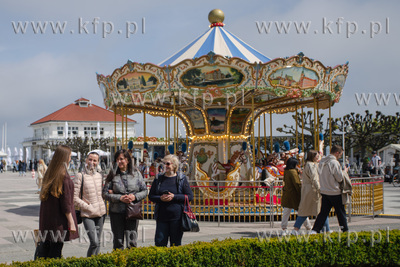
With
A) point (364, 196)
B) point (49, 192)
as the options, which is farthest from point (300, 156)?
point (49, 192)

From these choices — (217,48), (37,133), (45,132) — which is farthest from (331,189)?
(37,133)

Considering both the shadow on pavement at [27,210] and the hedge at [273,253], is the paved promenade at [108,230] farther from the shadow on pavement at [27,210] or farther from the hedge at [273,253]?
the hedge at [273,253]

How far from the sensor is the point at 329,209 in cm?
712

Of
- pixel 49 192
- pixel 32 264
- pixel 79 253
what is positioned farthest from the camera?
pixel 79 253

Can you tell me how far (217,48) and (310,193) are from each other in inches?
255

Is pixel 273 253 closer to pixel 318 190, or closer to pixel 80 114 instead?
pixel 318 190

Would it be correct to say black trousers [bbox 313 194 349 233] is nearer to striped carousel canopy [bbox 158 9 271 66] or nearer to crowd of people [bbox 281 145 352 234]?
crowd of people [bbox 281 145 352 234]

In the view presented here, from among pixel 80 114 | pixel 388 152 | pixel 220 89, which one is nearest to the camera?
pixel 220 89

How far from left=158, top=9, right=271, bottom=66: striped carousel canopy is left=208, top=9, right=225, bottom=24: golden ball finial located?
0.51 ft

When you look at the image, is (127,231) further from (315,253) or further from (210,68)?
(210,68)

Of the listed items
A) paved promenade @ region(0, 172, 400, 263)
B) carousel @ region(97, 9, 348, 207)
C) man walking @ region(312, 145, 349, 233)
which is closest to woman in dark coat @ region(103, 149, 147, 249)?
paved promenade @ region(0, 172, 400, 263)

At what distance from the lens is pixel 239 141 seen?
14.4m

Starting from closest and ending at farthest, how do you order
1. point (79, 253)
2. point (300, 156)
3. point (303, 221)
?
point (79, 253) → point (303, 221) → point (300, 156)

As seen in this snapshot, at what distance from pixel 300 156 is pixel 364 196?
2291 mm
